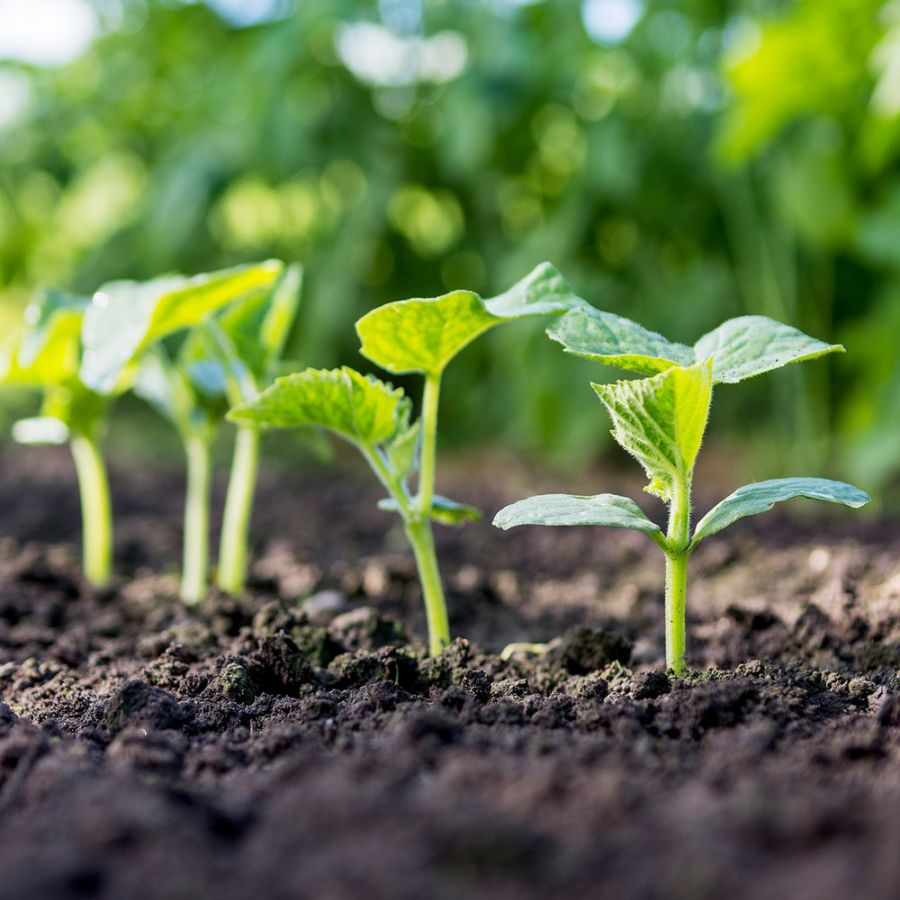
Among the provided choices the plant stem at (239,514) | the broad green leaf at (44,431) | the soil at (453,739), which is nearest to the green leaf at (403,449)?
the soil at (453,739)

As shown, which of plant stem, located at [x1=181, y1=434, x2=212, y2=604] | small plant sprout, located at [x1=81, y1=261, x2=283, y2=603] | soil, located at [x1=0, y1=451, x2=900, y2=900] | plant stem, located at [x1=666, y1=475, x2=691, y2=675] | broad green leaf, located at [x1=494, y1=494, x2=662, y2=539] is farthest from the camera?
plant stem, located at [x1=181, y1=434, x2=212, y2=604]

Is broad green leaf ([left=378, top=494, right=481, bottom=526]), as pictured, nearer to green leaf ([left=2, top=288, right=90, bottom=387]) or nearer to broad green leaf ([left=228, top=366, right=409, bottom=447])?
broad green leaf ([left=228, top=366, right=409, bottom=447])

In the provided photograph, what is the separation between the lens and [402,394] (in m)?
1.19

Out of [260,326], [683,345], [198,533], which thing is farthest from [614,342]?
[198,533]

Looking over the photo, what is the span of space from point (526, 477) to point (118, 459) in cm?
156

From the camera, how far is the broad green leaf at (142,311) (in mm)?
1333

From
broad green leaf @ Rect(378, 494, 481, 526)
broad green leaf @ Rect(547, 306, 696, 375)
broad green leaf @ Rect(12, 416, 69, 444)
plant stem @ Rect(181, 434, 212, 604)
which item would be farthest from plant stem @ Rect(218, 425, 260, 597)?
broad green leaf @ Rect(547, 306, 696, 375)

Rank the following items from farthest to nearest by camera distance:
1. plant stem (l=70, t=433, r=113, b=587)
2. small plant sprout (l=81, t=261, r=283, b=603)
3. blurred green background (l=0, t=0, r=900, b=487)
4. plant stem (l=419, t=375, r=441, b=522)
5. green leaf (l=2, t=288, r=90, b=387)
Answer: blurred green background (l=0, t=0, r=900, b=487)
plant stem (l=70, t=433, r=113, b=587)
green leaf (l=2, t=288, r=90, b=387)
small plant sprout (l=81, t=261, r=283, b=603)
plant stem (l=419, t=375, r=441, b=522)

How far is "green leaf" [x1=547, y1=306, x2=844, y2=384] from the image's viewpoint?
1.04 metres

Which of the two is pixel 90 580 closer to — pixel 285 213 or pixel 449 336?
pixel 449 336

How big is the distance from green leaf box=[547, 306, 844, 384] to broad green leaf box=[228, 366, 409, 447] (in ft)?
0.77

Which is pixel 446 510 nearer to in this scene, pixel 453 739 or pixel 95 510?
pixel 453 739

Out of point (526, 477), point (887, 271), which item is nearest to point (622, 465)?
point (526, 477)

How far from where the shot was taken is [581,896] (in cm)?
62
